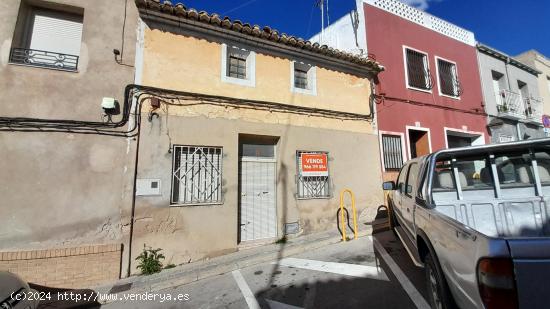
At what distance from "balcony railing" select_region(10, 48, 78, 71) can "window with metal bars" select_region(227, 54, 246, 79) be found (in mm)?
3191

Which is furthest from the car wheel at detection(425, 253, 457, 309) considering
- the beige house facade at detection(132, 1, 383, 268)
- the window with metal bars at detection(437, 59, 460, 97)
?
the window with metal bars at detection(437, 59, 460, 97)

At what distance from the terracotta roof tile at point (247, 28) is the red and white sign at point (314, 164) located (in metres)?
2.99

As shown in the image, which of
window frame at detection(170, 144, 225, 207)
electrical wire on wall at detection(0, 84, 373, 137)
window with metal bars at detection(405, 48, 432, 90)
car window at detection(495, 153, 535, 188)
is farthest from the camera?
window with metal bars at detection(405, 48, 432, 90)

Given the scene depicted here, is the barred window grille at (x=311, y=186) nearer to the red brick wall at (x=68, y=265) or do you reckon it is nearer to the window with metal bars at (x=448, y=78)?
the red brick wall at (x=68, y=265)

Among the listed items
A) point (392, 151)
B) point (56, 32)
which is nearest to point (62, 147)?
point (56, 32)

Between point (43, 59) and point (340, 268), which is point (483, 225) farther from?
point (43, 59)

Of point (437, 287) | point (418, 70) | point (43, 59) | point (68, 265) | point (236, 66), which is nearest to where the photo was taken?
point (437, 287)

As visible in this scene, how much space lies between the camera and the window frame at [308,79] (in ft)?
24.2

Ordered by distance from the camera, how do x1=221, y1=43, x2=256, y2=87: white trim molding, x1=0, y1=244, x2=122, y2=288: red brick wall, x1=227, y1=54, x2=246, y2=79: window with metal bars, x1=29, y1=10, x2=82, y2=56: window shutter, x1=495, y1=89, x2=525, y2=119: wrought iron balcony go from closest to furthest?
x1=0, y1=244, x2=122, y2=288: red brick wall
x1=29, y1=10, x2=82, y2=56: window shutter
x1=221, y1=43, x2=256, y2=87: white trim molding
x1=227, y1=54, x2=246, y2=79: window with metal bars
x1=495, y1=89, x2=525, y2=119: wrought iron balcony

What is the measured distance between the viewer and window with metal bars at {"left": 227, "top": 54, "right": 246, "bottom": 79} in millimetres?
6812

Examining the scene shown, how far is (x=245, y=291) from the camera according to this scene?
4.15m

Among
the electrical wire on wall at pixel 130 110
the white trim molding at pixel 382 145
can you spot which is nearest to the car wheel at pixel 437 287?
the electrical wire on wall at pixel 130 110

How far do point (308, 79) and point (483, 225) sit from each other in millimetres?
5700

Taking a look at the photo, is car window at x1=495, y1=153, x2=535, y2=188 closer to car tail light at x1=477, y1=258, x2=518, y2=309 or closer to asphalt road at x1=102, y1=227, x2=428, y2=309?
asphalt road at x1=102, y1=227, x2=428, y2=309
